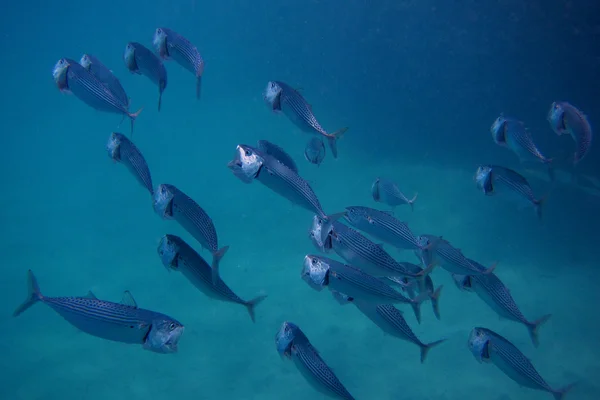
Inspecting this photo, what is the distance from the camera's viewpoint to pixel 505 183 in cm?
410

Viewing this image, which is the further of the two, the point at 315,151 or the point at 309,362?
the point at 315,151

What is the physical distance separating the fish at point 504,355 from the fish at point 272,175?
1.98 m

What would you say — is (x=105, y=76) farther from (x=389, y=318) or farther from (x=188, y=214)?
(x=389, y=318)

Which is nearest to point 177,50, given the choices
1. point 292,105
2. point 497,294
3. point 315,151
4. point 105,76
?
point 105,76


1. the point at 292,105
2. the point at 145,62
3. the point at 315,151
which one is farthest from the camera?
the point at 315,151

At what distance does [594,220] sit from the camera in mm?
11695

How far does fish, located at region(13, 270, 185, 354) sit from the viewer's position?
2.59 meters

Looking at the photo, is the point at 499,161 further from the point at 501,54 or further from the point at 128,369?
the point at 128,369

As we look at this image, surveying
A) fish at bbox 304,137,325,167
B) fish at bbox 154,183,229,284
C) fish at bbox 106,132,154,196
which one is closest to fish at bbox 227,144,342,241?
fish at bbox 154,183,229,284

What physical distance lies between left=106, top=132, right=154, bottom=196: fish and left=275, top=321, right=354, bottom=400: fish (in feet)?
6.16

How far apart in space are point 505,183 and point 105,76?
453 cm

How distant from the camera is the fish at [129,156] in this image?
3520mm

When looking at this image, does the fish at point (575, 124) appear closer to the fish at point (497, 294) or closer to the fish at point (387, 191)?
the fish at point (497, 294)

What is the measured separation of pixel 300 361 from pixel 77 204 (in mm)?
24973
